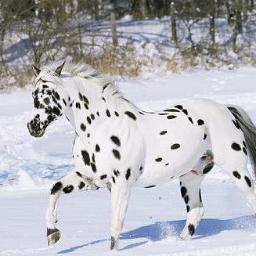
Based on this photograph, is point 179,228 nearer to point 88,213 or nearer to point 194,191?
point 194,191

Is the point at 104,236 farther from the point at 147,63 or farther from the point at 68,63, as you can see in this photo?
the point at 147,63

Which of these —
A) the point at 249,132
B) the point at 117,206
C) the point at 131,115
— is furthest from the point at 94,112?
the point at 249,132

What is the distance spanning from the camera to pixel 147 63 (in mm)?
22547

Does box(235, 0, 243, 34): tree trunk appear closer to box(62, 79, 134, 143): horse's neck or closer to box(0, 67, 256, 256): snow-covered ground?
box(0, 67, 256, 256): snow-covered ground

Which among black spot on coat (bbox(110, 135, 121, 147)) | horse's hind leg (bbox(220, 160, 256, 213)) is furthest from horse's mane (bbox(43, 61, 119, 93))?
horse's hind leg (bbox(220, 160, 256, 213))

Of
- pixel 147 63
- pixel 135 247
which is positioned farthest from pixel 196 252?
pixel 147 63

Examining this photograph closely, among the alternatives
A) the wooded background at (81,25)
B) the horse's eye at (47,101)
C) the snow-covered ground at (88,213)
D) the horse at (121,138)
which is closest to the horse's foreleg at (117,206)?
the horse at (121,138)

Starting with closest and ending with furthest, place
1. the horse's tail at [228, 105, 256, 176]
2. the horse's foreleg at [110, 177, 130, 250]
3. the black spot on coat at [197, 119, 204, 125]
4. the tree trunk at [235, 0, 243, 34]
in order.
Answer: the horse's foreleg at [110, 177, 130, 250]
the black spot on coat at [197, 119, 204, 125]
the horse's tail at [228, 105, 256, 176]
the tree trunk at [235, 0, 243, 34]

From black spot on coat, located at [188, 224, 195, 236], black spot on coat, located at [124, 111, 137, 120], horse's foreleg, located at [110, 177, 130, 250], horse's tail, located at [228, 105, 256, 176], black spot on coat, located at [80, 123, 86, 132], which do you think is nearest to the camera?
horse's foreleg, located at [110, 177, 130, 250]

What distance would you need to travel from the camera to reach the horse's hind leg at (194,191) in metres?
6.82

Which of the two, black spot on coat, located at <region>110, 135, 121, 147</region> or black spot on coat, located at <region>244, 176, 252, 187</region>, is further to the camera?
black spot on coat, located at <region>244, 176, 252, 187</region>

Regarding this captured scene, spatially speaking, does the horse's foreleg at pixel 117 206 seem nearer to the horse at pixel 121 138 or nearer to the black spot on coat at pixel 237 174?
the horse at pixel 121 138

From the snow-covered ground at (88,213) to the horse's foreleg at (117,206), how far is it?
0.50ft

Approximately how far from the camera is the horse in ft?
20.2
